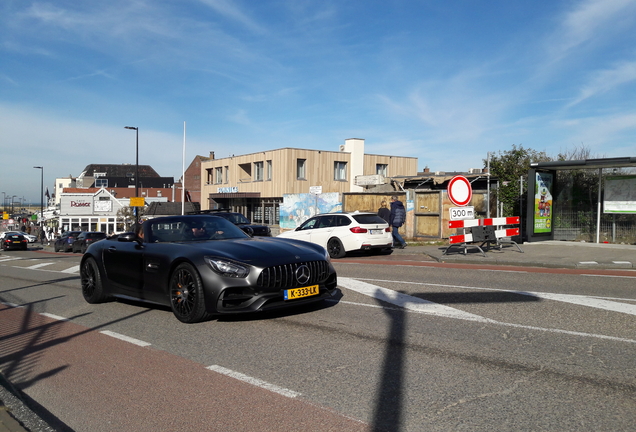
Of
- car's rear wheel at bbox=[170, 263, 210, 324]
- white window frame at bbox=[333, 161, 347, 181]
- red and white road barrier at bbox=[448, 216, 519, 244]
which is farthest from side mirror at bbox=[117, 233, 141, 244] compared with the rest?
white window frame at bbox=[333, 161, 347, 181]

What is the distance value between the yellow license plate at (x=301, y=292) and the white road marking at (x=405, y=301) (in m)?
1.39

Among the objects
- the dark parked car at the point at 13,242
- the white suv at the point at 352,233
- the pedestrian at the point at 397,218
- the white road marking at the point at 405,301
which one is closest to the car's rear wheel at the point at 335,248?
the white suv at the point at 352,233

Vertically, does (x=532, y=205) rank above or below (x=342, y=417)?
above

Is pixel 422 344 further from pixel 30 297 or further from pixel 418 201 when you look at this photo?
pixel 418 201

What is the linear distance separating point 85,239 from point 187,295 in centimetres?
3134

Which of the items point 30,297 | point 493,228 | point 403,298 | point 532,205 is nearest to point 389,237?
point 493,228

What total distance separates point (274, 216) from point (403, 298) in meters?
36.5

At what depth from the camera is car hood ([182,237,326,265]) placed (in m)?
6.73

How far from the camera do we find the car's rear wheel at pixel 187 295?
6.70m

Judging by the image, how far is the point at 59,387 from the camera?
4730mm

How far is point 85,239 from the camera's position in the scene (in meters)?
35.3

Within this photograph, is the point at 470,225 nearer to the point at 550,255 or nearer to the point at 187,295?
the point at 550,255

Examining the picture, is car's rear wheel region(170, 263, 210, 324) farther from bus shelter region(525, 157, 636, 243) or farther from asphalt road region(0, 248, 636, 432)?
bus shelter region(525, 157, 636, 243)

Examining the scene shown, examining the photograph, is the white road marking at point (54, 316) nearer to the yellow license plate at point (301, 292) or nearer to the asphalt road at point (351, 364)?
the asphalt road at point (351, 364)
